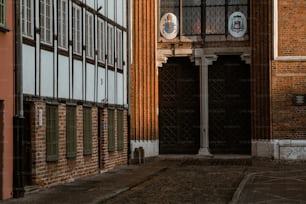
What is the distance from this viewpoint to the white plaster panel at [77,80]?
788 inches

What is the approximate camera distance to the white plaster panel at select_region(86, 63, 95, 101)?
840 inches

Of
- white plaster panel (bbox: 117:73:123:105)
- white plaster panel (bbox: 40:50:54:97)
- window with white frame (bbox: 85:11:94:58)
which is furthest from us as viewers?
white plaster panel (bbox: 117:73:123:105)

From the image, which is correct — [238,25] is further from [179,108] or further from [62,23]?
[62,23]

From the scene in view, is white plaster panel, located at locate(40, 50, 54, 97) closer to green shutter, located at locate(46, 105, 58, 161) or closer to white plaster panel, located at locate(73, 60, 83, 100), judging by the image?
green shutter, located at locate(46, 105, 58, 161)

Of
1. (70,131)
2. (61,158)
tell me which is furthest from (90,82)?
(61,158)

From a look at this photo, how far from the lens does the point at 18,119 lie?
51.2 ft

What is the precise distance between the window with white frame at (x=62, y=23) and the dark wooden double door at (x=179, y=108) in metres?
13.0

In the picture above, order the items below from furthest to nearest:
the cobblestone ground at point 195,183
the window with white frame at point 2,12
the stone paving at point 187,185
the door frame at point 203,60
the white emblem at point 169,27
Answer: the white emblem at point 169,27 < the door frame at point 203,60 < the cobblestone ground at point 195,183 < the stone paving at point 187,185 < the window with white frame at point 2,12

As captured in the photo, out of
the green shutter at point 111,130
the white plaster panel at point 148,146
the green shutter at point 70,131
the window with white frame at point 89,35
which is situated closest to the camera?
the green shutter at point 70,131

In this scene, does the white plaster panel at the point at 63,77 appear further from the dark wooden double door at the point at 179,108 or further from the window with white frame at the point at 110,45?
the dark wooden double door at the point at 179,108

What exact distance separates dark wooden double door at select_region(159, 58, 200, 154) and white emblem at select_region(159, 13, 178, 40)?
1034 mm

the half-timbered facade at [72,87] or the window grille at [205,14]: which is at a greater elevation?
the window grille at [205,14]

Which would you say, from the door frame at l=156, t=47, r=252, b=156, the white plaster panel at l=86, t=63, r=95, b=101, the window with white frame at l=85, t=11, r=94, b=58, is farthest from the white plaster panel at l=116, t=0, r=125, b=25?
the door frame at l=156, t=47, r=252, b=156

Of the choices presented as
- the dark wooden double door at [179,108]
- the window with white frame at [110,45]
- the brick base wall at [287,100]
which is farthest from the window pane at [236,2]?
the window with white frame at [110,45]
